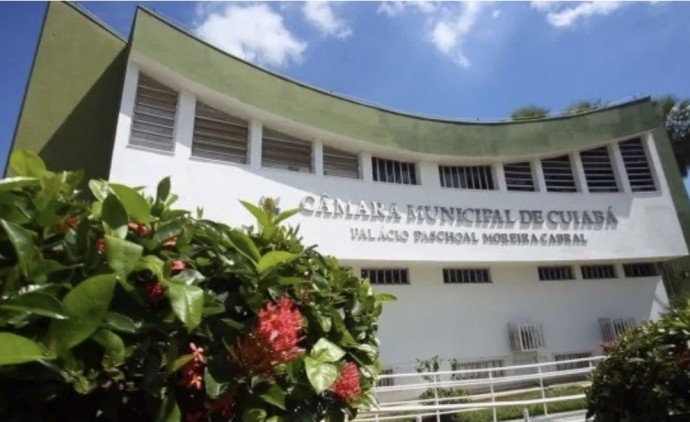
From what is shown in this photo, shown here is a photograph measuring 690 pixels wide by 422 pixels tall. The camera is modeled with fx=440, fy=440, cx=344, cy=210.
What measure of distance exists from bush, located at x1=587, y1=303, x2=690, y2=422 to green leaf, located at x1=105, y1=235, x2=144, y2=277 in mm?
3289

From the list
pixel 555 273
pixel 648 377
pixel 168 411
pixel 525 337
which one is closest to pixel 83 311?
pixel 168 411

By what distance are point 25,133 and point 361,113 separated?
25.6ft

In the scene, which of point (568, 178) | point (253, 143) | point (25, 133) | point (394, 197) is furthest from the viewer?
point (568, 178)

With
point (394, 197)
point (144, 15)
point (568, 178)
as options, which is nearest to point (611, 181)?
point (568, 178)

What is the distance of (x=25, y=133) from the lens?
874cm

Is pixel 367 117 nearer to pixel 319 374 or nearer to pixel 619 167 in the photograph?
pixel 619 167

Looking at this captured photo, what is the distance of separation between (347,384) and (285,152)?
1032 cm

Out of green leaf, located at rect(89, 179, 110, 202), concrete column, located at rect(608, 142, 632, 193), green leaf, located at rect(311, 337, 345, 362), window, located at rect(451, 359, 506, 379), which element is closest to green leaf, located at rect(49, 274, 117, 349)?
green leaf, located at rect(89, 179, 110, 202)

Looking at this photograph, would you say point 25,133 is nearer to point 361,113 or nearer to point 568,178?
point 361,113

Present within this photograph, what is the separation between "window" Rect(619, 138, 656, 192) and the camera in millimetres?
14680

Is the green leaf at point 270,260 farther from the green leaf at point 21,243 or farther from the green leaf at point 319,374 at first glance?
the green leaf at point 21,243

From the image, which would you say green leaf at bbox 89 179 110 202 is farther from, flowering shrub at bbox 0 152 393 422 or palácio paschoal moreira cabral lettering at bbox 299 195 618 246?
palácio paschoal moreira cabral lettering at bbox 299 195 618 246

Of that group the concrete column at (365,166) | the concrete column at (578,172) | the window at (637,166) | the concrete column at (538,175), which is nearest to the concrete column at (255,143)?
the concrete column at (365,166)

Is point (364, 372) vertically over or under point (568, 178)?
under
